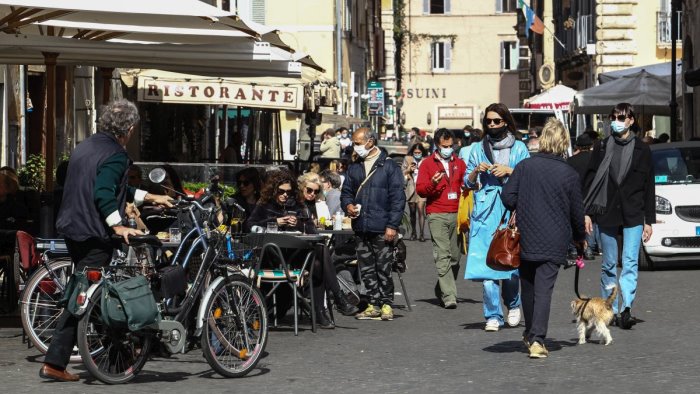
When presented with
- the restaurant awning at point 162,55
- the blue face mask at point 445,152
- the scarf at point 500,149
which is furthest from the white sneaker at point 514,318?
the restaurant awning at point 162,55

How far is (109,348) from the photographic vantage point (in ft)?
33.9

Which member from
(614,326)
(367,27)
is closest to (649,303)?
(614,326)

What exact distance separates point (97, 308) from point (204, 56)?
4.91 meters

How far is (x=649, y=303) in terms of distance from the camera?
15.8 metres

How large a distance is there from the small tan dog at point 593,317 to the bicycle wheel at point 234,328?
2791mm

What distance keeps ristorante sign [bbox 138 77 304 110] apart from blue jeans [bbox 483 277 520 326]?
9312 millimetres

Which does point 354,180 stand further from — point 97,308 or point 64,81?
point 64,81

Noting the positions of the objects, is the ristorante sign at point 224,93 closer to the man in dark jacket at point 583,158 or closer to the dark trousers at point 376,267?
the man in dark jacket at point 583,158

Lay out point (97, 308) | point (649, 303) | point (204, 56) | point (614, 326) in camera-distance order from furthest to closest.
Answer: point (649, 303)
point (204, 56)
point (614, 326)
point (97, 308)

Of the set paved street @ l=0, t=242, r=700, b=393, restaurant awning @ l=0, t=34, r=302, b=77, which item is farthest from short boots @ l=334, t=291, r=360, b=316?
restaurant awning @ l=0, t=34, r=302, b=77

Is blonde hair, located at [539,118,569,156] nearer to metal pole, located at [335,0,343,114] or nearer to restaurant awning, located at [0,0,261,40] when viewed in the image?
restaurant awning, located at [0,0,261,40]

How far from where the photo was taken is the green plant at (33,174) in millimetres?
19125

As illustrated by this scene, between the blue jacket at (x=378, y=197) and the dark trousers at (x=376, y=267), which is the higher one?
the blue jacket at (x=378, y=197)

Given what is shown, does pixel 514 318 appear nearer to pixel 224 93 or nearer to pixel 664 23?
pixel 224 93
